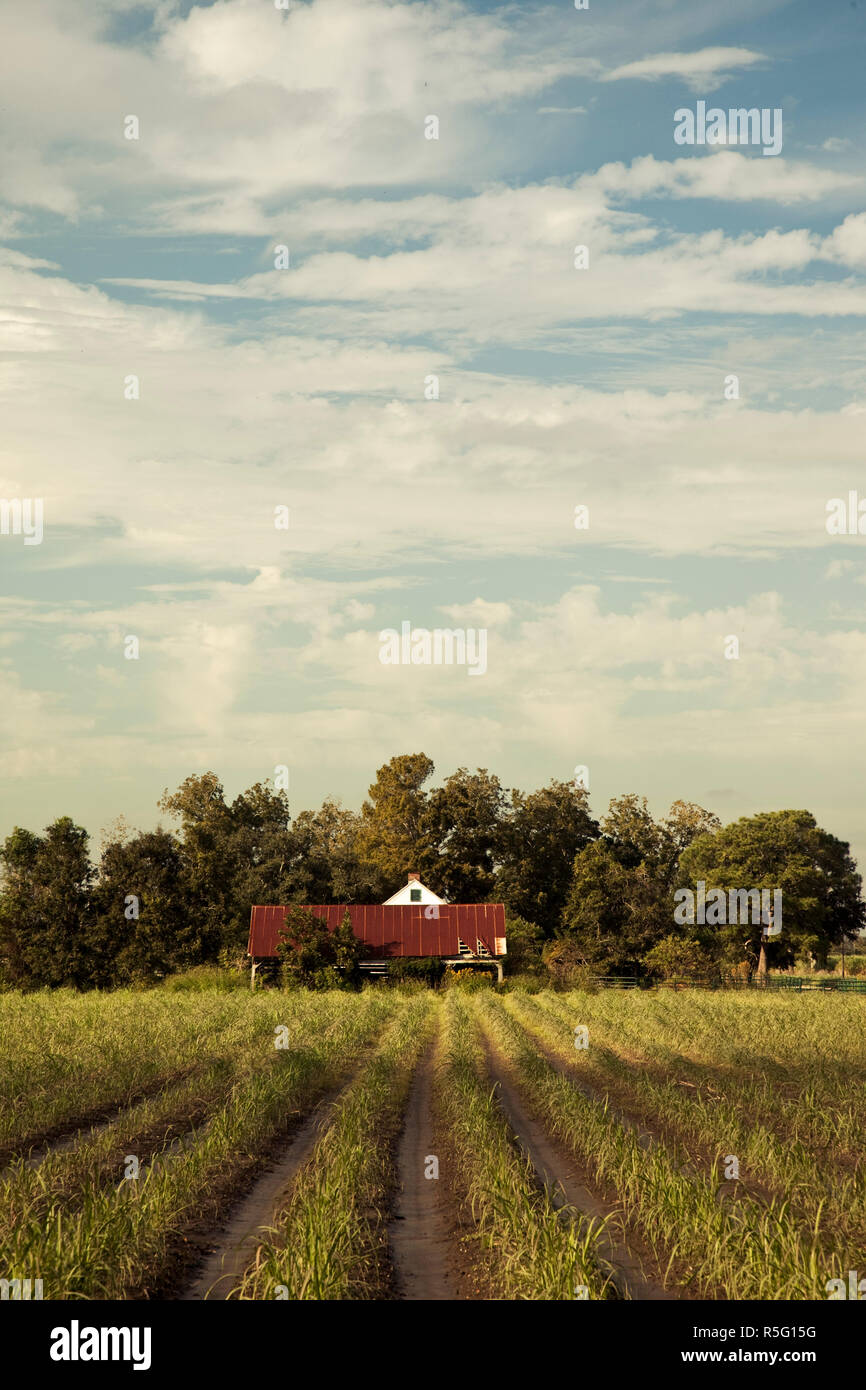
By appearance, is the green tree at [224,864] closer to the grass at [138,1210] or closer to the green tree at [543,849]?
the green tree at [543,849]

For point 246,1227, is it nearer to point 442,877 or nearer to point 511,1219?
point 511,1219

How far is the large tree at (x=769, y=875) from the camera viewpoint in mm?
64625

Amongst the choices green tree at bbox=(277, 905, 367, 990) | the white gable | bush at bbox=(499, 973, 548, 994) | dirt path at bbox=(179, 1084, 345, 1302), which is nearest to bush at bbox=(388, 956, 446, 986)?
green tree at bbox=(277, 905, 367, 990)

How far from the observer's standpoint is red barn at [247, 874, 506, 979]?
5391 centimetres

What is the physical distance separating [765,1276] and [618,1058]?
15751 millimetres

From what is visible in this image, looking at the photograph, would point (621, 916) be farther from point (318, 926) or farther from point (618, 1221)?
point (618, 1221)

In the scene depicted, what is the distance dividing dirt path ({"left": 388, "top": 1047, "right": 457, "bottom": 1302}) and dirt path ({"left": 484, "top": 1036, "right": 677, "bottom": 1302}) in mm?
1248

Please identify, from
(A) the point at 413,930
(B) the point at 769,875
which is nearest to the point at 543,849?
(B) the point at 769,875

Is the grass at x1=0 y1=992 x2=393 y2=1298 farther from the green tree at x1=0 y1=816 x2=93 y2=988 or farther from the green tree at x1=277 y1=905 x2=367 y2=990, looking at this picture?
the green tree at x1=0 y1=816 x2=93 y2=988

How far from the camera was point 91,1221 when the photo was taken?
9.45m

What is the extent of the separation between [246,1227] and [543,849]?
66.7m

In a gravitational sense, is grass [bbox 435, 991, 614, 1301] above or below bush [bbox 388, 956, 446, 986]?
above

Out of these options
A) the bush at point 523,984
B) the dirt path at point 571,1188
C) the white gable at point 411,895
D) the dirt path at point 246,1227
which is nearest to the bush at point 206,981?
the bush at point 523,984
